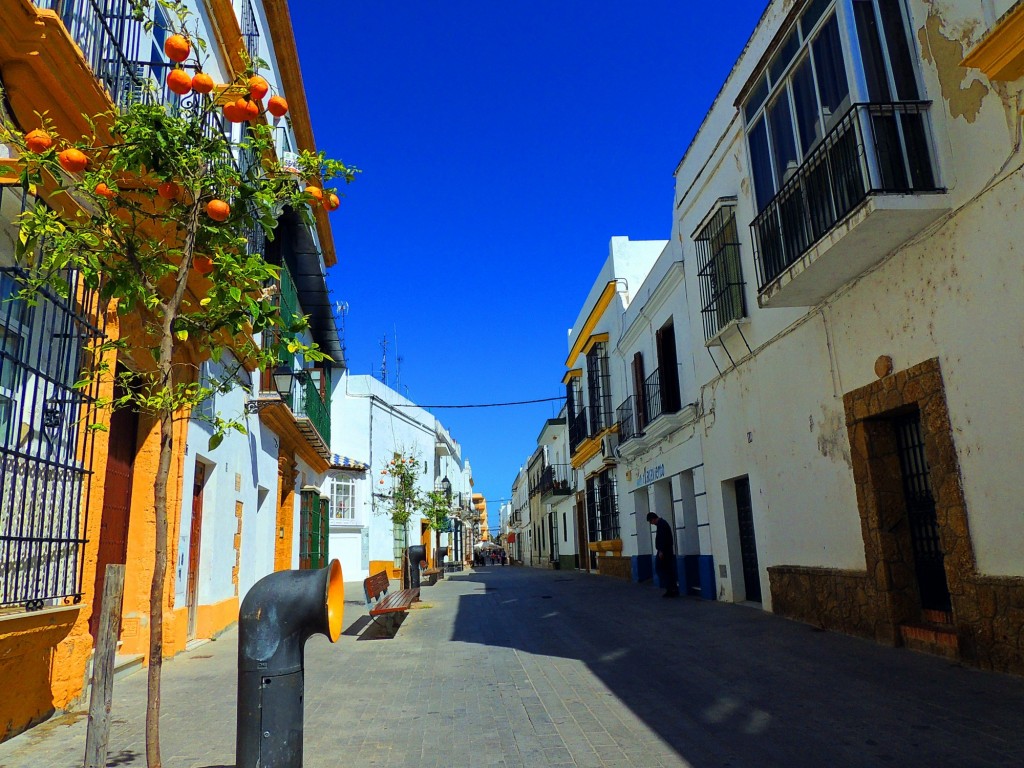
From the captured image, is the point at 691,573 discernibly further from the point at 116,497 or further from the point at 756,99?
the point at 116,497

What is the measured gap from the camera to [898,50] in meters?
6.65

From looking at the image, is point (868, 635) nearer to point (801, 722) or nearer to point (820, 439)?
point (820, 439)

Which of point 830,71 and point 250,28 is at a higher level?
point 250,28

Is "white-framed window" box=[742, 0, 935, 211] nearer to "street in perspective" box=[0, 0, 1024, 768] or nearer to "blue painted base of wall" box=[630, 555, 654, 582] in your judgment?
"street in perspective" box=[0, 0, 1024, 768]

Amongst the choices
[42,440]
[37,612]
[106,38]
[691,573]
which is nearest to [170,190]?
[42,440]

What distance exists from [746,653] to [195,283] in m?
6.29

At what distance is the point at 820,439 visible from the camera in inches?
330

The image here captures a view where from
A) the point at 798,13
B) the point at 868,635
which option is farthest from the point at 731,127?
the point at 868,635

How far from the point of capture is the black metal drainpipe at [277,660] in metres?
3.20

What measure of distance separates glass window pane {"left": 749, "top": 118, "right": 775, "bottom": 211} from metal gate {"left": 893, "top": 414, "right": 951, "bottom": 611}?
124 inches

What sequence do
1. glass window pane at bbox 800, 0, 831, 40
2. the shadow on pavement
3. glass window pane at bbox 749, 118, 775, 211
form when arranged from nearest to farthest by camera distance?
1. the shadow on pavement
2. glass window pane at bbox 800, 0, 831, 40
3. glass window pane at bbox 749, 118, 775, 211

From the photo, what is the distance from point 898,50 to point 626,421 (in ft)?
39.7

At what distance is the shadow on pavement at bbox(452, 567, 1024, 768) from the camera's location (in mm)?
3998

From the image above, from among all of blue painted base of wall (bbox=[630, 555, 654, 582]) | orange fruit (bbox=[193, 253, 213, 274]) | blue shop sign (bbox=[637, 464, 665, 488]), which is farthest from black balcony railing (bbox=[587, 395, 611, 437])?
orange fruit (bbox=[193, 253, 213, 274])
